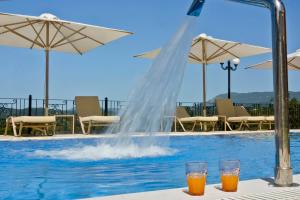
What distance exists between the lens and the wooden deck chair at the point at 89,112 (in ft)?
34.1

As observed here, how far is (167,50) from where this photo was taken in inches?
228

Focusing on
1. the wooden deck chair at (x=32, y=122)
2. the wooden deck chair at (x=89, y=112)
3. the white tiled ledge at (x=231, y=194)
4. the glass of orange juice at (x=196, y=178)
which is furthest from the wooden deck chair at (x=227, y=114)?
the glass of orange juice at (x=196, y=178)

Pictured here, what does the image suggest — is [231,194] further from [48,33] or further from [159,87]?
[48,33]

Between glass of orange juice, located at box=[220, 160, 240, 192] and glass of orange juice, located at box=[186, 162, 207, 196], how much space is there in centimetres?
17

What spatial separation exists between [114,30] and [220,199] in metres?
8.61

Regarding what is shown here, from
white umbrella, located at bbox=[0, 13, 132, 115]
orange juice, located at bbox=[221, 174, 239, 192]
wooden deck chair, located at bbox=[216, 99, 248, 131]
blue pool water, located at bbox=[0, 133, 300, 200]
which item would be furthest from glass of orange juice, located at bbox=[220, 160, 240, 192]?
wooden deck chair, located at bbox=[216, 99, 248, 131]

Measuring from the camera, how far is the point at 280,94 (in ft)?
9.09

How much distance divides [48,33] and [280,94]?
8.68 metres

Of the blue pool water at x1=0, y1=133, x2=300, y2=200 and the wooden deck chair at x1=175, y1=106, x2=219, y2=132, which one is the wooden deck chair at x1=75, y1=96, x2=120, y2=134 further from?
the blue pool water at x1=0, y1=133, x2=300, y2=200

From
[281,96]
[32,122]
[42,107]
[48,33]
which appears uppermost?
[48,33]

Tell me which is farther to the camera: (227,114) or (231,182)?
(227,114)

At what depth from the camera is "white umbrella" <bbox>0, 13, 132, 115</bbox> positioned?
1018 cm

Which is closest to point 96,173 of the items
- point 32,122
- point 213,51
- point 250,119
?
point 32,122

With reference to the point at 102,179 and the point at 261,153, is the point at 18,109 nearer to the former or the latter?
the point at 261,153
